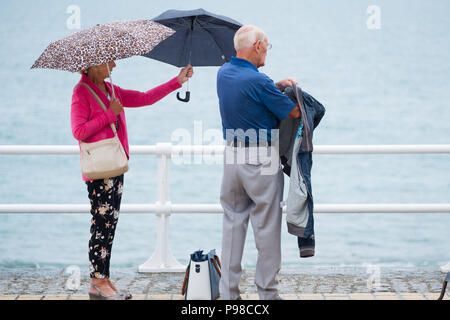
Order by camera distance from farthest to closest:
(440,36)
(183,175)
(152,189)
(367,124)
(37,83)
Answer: (440,36) → (37,83) → (367,124) → (183,175) → (152,189)

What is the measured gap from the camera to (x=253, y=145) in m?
3.67

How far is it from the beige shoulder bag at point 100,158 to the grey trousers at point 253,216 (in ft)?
2.03

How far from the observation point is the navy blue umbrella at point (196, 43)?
13.4ft

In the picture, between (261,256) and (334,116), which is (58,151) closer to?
(261,256)

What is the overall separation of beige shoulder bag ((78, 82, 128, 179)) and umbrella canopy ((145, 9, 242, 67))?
0.61 meters

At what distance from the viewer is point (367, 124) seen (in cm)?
3647

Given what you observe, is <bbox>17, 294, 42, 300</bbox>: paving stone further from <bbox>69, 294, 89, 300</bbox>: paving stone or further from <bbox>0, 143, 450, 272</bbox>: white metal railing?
<bbox>0, 143, 450, 272</bbox>: white metal railing

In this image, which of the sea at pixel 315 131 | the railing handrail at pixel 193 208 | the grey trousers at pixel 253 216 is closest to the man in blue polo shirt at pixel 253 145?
the grey trousers at pixel 253 216

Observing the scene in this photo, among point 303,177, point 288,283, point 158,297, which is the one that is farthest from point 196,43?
point 288,283

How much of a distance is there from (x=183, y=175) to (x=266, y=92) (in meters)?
25.9

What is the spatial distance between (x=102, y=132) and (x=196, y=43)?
32.4 inches

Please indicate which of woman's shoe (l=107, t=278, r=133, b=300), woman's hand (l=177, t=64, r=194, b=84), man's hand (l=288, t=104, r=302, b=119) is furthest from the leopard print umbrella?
woman's shoe (l=107, t=278, r=133, b=300)

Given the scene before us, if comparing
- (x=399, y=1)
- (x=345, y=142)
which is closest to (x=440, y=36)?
(x=399, y=1)

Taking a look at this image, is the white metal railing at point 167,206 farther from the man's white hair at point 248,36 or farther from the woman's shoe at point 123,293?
the man's white hair at point 248,36
